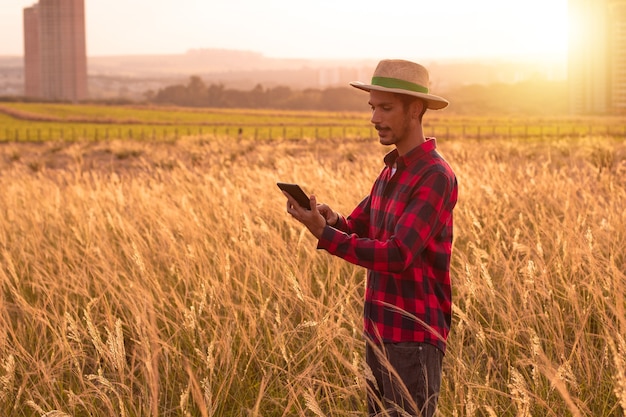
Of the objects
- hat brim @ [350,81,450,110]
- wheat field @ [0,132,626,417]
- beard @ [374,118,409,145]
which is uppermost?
hat brim @ [350,81,450,110]

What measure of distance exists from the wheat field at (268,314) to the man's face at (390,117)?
56 cm

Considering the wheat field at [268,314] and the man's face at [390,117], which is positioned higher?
the man's face at [390,117]

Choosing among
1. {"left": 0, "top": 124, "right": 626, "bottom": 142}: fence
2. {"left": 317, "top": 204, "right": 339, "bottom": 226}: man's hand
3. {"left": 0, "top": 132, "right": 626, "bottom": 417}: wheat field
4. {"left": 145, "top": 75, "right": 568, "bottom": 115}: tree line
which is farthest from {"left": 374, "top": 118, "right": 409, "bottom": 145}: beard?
{"left": 145, "top": 75, "right": 568, "bottom": 115}: tree line

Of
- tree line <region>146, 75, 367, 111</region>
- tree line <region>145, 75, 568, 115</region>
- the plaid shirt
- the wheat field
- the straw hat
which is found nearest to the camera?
the plaid shirt

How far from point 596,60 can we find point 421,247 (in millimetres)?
167163

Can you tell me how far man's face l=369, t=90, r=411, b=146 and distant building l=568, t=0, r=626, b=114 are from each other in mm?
151967

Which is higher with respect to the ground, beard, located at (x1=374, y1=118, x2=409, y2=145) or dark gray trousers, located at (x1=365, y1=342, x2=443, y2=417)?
beard, located at (x1=374, y1=118, x2=409, y2=145)

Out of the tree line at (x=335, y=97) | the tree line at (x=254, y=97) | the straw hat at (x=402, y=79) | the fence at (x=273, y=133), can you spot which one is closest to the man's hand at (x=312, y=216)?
the straw hat at (x=402, y=79)

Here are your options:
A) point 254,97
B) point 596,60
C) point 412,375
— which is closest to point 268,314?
point 412,375

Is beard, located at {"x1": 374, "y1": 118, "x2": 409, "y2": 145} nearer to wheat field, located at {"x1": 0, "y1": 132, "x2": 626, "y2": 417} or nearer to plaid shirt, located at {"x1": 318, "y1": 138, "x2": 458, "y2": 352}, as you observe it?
plaid shirt, located at {"x1": 318, "y1": 138, "x2": 458, "y2": 352}

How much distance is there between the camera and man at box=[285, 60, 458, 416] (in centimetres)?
258

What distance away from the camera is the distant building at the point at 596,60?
148 m

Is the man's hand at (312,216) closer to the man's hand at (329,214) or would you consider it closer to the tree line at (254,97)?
the man's hand at (329,214)

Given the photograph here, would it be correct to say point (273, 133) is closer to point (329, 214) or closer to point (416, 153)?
point (329, 214)
